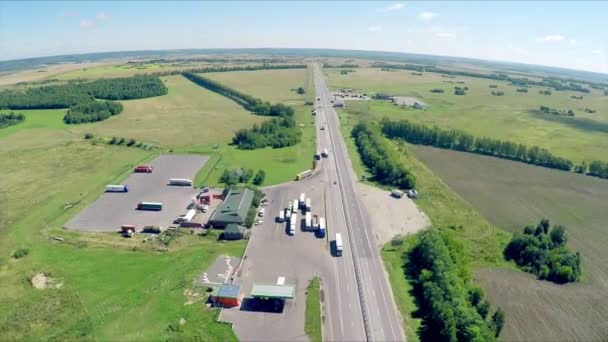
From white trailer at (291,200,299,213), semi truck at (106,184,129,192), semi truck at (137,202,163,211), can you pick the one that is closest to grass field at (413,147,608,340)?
white trailer at (291,200,299,213)

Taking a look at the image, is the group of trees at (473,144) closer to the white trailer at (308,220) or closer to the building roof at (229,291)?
the white trailer at (308,220)

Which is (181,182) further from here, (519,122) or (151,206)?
(519,122)

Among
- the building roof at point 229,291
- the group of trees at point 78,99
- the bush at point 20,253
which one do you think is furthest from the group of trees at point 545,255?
the group of trees at point 78,99

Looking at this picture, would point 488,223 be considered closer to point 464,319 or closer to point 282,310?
point 464,319

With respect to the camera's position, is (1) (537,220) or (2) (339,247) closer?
(2) (339,247)

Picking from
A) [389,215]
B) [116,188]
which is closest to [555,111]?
[389,215]

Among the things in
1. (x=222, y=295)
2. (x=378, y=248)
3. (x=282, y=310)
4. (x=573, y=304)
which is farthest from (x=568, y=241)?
(x=222, y=295)
